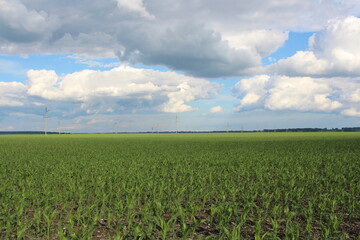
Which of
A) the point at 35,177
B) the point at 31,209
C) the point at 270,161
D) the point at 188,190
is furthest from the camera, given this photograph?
the point at 270,161

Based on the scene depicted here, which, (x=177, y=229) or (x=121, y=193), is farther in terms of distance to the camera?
(x=121, y=193)

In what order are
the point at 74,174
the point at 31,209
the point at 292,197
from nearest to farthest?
the point at 31,209
the point at 292,197
the point at 74,174

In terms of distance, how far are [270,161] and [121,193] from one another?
15.6m

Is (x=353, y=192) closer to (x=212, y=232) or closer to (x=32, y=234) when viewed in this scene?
(x=212, y=232)

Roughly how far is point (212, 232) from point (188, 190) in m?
4.91

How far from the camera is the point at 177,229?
9211mm

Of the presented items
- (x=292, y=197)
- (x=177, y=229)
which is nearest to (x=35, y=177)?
(x=177, y=229)

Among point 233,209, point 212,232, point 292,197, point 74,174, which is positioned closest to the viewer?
point 212,232

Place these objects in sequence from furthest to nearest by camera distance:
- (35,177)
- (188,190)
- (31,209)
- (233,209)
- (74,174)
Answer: (74,174), (35,177), (188,190), (31,209), (233,209)

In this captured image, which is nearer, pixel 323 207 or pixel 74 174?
pixel 323 207

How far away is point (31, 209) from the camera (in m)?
11.6

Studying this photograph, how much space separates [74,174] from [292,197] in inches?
497

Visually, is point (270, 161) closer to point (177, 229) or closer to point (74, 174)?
point (74, 174)

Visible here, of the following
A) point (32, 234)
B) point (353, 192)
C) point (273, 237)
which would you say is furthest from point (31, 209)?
point (353, 192)
